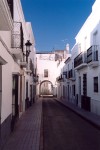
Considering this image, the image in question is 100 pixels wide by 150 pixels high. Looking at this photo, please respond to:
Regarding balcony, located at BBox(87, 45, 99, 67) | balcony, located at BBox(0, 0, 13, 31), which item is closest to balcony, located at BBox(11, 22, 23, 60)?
balcony, located at BBox(0, 0, 13, 31)

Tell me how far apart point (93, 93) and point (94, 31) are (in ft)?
12.8

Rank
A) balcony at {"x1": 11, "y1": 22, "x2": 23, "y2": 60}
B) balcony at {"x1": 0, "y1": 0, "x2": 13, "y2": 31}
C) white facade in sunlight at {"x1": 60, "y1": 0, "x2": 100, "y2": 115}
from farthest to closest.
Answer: white facade in sunlight at {"x1": 60, "y1": 0, "x2": 100, "y2": 115} < balcony at {"x1": 11, "y1": 22, "x2": 23, "y2": 60} < balcony at {"x1": 0, "y1": 0, "x2": 13, "y2": 31}

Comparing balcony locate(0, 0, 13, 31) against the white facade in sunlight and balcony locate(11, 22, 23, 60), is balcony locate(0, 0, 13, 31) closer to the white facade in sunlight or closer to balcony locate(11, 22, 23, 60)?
balcony locate(11, 22, 23, 60)

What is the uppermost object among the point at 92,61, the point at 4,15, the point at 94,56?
the point at 94,56

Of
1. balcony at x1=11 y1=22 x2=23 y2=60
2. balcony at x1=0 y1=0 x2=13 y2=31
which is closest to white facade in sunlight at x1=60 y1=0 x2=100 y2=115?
balcony at x1=11 y1=22 x2=23 y2=60

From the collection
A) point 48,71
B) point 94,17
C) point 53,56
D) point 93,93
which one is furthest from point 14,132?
point 53,56

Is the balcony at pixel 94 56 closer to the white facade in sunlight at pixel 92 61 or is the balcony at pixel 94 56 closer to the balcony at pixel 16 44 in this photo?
the white facade in sunlight at pixel 92 61

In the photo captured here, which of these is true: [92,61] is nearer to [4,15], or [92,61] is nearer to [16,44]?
[16,44]

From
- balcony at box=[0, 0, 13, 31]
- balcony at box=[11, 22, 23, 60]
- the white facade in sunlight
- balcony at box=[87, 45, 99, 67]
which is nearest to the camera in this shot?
balcony at box=[0, 0, 13, 31]

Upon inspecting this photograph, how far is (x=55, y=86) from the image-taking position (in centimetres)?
5166

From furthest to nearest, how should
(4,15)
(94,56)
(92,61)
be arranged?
(94,56) → (92,61) → (4,15)

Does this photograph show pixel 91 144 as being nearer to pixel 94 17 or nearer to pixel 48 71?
pixel 94 17

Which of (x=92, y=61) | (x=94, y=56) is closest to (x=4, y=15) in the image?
(x=92, y=61)

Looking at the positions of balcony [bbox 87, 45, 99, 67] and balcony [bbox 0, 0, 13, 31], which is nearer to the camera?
balcony [bbox 0, 0, 13, 31]
